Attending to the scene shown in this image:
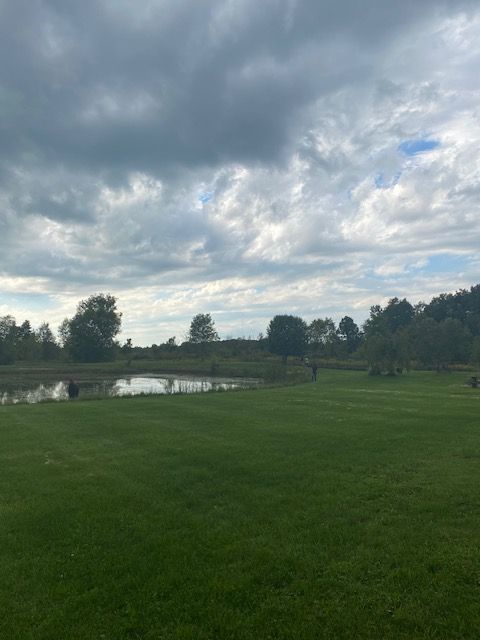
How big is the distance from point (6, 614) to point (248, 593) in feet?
9.05

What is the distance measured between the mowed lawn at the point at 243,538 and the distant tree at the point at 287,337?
8372 centimetres

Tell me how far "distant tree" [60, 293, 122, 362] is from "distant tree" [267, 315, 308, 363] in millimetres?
32618

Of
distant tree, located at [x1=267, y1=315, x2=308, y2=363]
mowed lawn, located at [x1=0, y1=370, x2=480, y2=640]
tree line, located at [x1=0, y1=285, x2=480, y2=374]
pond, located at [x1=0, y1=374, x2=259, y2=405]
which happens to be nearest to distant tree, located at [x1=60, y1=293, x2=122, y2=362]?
tree line, located at [x1=0, y1=285, x2=480, y2=374]

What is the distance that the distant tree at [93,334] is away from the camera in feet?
313

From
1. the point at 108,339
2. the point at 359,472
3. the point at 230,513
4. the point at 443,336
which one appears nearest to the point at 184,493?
the point at 230,513

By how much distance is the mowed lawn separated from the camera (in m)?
5.21

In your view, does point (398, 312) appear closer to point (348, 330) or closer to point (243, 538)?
point (348, 330)

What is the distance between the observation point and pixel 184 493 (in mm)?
9297

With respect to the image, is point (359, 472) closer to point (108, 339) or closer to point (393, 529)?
point (393, 529)

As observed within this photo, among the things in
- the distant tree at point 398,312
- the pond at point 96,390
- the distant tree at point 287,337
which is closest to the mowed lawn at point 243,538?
the pond at point 96,390

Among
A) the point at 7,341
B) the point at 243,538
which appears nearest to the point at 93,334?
the point at 7,341

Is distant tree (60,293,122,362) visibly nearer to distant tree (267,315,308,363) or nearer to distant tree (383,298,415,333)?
distant tree (267,315,308,363)

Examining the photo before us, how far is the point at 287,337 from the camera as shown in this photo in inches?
3853

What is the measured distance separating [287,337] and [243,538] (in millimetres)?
91303
